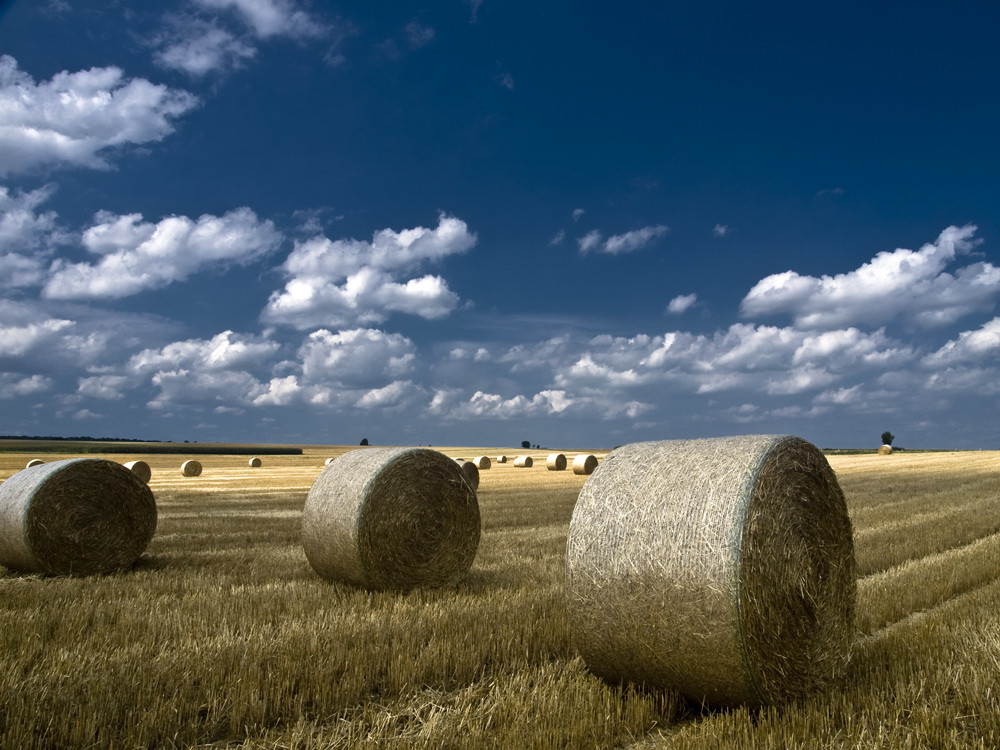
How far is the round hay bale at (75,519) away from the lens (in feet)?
29.3

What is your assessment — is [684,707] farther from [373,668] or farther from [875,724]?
[373,668]

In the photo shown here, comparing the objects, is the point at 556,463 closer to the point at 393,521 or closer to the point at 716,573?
the point at 393,521

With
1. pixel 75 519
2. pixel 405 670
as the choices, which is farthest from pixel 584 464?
pixel 405 670

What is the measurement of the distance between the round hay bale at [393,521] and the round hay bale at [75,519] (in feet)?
9.26

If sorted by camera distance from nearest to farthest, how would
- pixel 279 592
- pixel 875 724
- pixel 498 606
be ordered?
pixel 875 724
pixel 498 606
pixel 279 592

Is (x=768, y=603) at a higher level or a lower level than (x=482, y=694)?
higher

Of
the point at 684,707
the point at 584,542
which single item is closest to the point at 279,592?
the point at 584,542

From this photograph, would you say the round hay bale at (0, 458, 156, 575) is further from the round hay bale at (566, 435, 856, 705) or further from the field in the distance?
the round hay bale at (566, 435, 856, 705)

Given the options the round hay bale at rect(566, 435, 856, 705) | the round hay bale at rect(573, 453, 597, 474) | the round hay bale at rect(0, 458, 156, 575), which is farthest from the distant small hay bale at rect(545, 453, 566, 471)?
the round hay bale at rect(566, 435, 856, 705)

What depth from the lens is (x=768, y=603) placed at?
14.2ft

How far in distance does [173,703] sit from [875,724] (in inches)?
152

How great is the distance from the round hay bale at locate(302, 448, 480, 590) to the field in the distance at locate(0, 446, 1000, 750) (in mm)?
306

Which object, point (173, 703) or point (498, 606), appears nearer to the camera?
point (173, 703)

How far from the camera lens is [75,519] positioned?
9203 mm
